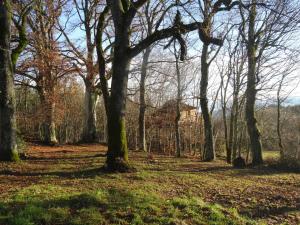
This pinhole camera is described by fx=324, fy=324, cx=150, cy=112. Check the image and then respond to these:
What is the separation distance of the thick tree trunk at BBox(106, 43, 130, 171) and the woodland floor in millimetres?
695

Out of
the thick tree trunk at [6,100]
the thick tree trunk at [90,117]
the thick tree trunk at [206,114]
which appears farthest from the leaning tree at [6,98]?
the thick tree trunk at [90,117]

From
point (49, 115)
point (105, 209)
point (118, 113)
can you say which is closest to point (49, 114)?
point (49, 115)

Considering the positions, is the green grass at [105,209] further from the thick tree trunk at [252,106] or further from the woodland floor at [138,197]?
the thick tree trunk at [252,106]

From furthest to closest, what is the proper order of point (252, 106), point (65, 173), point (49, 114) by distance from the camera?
point (49, 114) → point (252, 106) → point (65, 173)

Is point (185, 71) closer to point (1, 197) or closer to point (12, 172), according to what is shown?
point (12, 172)

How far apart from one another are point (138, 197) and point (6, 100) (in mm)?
6651

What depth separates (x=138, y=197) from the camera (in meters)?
7.32

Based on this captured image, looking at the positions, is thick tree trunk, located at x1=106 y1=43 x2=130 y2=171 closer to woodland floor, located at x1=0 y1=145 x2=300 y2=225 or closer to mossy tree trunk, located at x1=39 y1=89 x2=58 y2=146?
woodland floor, located at x1=0 y1=145 x2=300 y2=225

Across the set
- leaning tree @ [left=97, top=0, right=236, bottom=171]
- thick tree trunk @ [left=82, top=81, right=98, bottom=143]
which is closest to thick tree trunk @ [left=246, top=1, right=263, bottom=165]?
leaning tree @ [left=97, top=0, right=236, bottom=171]

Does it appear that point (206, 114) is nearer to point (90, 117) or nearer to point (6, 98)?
point (90, 117)

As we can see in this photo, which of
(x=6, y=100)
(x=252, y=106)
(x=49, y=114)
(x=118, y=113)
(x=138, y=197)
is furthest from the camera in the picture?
(x=49, y=114)

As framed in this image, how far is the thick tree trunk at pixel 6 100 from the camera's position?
11.1 m

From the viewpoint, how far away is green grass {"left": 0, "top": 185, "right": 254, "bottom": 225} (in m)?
5.98

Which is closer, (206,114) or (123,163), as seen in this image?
(123,163)
